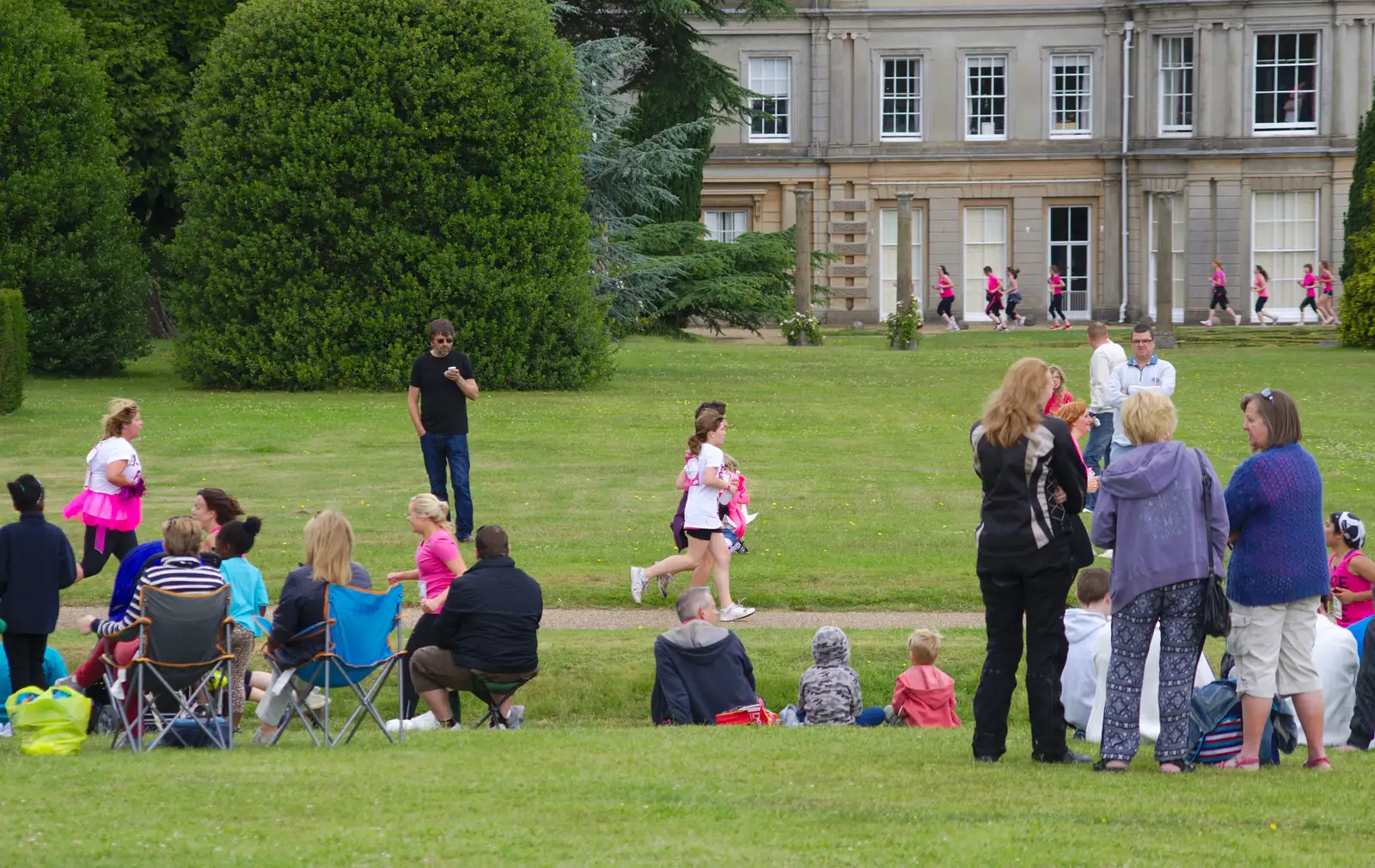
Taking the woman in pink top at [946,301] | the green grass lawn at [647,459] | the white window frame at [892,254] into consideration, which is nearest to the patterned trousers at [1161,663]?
the green grass lawn at [647,459]

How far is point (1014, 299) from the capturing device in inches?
1993

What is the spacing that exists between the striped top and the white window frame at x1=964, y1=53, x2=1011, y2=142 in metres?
47.1

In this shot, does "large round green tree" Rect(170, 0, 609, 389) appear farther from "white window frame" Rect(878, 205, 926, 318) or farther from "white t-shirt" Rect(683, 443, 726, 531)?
"white window frame" Rect(878, 205, 926, 318)

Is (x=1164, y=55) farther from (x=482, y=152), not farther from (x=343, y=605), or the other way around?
(x=343, y=605)

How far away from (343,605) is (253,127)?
1954cm

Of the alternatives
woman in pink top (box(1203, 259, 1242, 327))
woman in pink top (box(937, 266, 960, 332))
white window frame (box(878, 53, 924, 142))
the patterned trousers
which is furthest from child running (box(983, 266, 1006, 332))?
the patterned trousers

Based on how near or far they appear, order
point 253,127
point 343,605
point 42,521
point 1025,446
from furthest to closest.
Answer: point 253,127 < point 42,521 < point 343,605 < point 1025,446

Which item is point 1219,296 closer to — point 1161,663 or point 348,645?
point 1161,663

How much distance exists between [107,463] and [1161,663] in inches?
316

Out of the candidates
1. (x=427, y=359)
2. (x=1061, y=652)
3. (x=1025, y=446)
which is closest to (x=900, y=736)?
(x=1061, y=652)

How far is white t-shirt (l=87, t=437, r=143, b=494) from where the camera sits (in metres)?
12.8

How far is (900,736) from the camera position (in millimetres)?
9336

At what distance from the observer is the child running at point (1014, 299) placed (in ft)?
166

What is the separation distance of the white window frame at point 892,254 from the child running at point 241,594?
44.8m
